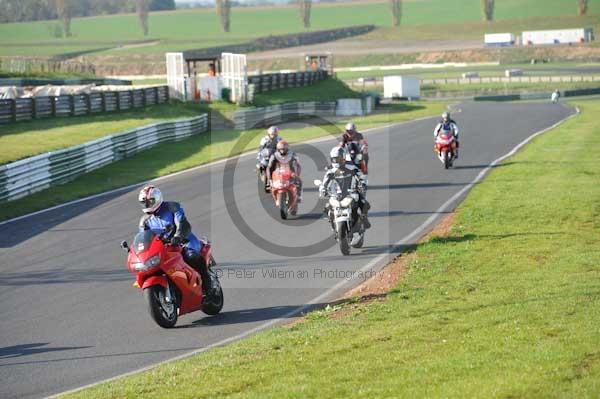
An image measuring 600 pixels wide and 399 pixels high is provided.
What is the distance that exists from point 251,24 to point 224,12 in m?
13.4

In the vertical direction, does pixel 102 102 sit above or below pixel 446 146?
above

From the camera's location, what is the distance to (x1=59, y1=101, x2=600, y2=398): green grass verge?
920 cm

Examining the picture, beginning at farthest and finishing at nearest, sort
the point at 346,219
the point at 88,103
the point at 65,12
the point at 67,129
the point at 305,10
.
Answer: the point at 305,10 → the point at 65,12 → the point at 88,103 → the point at 67,129 → the point at 346,219

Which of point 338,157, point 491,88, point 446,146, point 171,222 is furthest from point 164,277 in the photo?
point 491,88

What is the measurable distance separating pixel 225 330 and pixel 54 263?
597 cm

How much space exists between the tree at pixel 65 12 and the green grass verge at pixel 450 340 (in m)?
129

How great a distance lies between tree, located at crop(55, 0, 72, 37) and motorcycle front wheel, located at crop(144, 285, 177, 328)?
434 feet

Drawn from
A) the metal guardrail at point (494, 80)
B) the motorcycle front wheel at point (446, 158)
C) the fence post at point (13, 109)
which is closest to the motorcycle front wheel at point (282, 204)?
the motorcycle front wheel at point (446, 158)

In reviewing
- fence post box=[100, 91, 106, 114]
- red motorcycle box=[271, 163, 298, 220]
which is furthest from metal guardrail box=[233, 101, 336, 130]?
red motorcycle box=[271, 163, 298, 220]

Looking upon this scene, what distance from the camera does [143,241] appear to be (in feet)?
41.4

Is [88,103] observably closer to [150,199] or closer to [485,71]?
[150,199]

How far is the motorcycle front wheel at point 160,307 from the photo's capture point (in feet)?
41.6

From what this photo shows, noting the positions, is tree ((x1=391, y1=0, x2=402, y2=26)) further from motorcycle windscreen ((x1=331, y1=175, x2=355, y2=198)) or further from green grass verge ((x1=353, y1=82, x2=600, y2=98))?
motorcycle windscreen ((x1=331, y1=175, x2=355, y2=198))

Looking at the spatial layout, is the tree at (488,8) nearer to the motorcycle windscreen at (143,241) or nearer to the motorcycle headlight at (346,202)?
the motorcycle headlight at (346,202)
